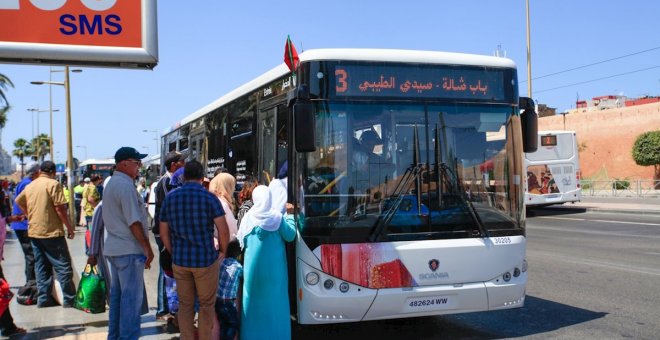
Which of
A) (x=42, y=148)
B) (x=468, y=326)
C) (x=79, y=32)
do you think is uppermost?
(x=42, y=148)

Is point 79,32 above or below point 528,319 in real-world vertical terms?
above


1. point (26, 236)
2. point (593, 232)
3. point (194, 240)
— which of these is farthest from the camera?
point (593, 232)

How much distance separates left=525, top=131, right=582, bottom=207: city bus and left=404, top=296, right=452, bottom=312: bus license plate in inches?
726

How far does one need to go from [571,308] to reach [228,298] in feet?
14.5

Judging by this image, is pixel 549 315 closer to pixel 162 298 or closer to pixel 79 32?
pixel 162 298

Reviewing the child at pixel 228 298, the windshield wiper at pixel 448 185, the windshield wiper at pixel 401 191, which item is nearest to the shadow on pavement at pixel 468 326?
the child at pixel 228 298

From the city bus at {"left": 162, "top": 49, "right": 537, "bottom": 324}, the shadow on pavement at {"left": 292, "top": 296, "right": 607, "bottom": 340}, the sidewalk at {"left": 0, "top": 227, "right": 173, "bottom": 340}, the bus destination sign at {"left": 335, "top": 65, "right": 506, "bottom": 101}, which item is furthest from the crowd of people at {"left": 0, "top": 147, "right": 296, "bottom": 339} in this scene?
the shadow on pavement at {"left": 292, "top": 296, "right": 607, "bottom": 340}

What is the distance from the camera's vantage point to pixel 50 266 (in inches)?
304

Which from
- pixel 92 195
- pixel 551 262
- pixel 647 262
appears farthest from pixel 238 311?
pixel 92 195

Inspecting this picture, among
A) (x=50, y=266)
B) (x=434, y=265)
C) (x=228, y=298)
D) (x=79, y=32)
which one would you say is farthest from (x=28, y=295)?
(x=434, y=265)

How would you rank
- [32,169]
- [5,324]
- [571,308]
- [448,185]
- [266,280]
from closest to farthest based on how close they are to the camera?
[266,280]
[448,185]
[5,324]
[571,308]
[32,169]

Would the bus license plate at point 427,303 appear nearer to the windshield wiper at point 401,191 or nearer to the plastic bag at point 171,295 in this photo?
the windshield wiper at point 401,191

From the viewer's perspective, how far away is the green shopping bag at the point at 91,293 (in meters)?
6.80

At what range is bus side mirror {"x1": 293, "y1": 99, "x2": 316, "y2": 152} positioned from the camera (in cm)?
544
